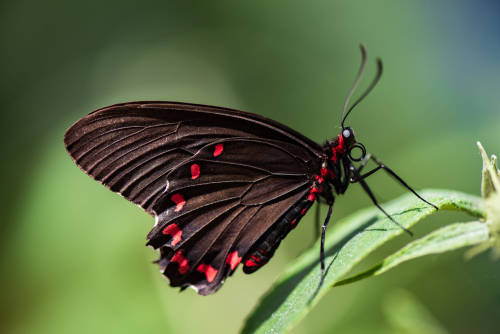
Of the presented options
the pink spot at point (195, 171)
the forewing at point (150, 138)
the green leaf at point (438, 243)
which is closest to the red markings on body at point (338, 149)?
the forewing at point (150, 138)

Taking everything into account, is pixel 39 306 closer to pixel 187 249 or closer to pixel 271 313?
pixel 187 249

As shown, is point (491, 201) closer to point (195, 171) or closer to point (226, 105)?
point (195, 171)

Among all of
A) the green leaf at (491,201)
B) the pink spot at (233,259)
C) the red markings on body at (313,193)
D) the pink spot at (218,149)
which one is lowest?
the green leaf at (491,201)

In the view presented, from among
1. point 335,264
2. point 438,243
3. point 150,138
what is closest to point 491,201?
point 438,243

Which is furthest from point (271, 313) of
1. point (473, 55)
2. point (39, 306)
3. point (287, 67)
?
point (287, 67)

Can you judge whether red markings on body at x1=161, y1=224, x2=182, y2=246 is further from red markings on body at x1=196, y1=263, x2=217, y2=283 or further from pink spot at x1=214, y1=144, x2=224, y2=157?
pink spot at x1=214, y1=144, x2=224, y2=157

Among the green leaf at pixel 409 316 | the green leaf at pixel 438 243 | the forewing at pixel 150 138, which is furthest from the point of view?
the forewing at pixel 150 138

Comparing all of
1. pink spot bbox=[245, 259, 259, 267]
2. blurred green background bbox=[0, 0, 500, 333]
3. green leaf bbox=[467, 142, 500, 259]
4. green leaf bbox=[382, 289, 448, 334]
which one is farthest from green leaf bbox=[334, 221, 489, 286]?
pink spot bbox=[245, 259, 259, 267]

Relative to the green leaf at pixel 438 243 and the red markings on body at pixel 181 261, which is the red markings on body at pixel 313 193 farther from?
the green leaf at pixel 438 243
